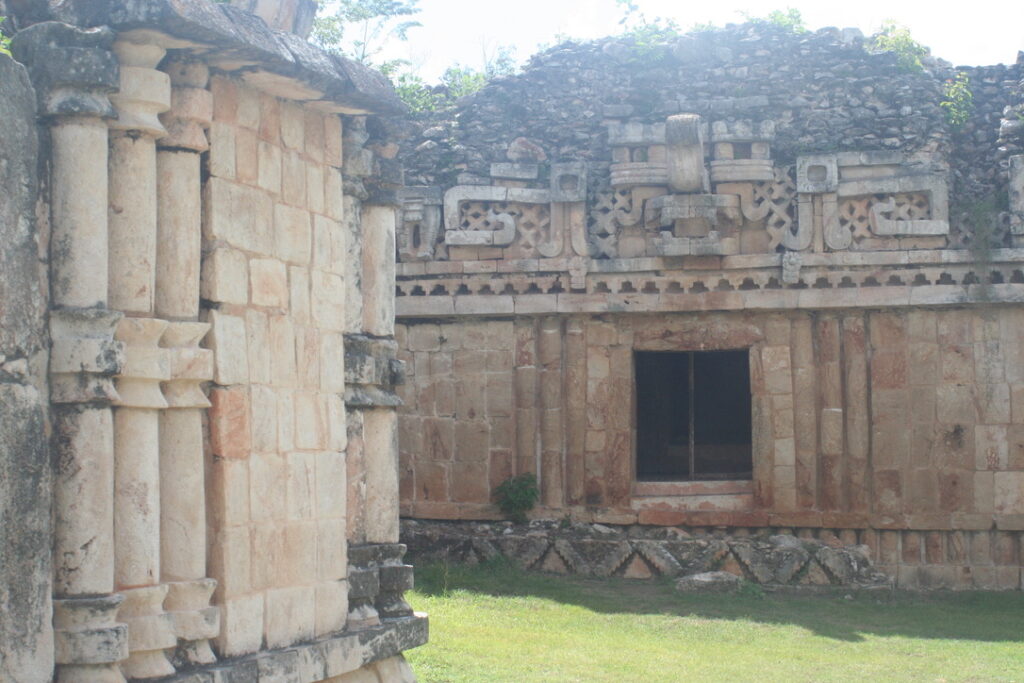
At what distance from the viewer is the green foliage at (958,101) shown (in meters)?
11.9

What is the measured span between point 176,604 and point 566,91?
868 centimetres

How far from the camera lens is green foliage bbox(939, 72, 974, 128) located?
39.0 feet

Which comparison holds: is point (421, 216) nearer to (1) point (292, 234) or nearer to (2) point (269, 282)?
(1) point (292, 234)

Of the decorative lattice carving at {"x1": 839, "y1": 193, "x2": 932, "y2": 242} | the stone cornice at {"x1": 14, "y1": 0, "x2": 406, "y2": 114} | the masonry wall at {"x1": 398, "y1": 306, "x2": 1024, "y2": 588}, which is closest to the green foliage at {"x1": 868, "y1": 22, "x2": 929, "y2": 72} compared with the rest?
the decorative lattice carving at {"x1": 839, "y1": 193, "x2": 932, "y2": 242}

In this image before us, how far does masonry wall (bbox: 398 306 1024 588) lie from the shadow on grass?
71 cm

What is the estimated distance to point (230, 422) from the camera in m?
4.88

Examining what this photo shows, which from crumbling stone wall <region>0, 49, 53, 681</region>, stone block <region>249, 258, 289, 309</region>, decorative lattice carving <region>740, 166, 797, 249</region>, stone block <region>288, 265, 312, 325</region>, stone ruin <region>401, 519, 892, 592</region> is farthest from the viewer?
decorative lattice carving <region>740, 166, 797, 249</region>

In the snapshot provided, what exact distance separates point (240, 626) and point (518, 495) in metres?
6.81

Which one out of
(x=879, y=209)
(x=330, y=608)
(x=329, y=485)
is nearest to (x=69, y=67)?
(x=329, y=485)

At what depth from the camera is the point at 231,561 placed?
4.84 metres

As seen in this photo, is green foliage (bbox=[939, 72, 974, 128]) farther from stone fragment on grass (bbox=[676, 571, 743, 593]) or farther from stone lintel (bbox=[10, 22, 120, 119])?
stone lintel (bbox=[10, 22, 120, 119])

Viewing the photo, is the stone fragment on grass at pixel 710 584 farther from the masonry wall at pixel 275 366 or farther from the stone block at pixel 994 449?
the masonry wall at pixel 275 366

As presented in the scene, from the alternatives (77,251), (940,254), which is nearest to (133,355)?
(77,251)

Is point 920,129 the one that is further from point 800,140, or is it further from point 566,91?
point 566,91
